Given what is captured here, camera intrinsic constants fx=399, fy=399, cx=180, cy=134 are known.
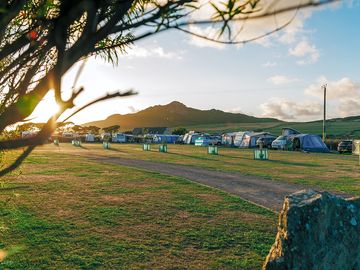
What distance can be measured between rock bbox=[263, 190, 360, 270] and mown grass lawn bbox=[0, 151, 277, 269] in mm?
1412

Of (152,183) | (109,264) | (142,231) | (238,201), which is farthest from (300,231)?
(152,183)

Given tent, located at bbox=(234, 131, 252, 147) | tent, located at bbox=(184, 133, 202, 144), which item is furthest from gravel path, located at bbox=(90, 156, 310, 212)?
tent, located at bbox=(184, 133, 202, 144)

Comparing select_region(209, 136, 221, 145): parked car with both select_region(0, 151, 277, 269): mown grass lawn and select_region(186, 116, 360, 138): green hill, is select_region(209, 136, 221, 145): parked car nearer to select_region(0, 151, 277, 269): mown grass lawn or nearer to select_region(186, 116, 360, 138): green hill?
select_region(186, 116, 360, 138): green hill

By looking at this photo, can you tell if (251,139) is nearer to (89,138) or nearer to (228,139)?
(228,139)

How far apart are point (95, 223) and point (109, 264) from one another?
2.62 metres

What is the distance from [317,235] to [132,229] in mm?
4498

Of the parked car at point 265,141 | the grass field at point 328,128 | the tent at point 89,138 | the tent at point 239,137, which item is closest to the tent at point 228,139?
the tent at point 239,137

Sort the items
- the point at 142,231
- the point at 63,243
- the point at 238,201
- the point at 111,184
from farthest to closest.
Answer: the point at 111,184, the point at 238,201, the point at 142,231, the point at 63,243

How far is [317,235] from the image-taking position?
570cm

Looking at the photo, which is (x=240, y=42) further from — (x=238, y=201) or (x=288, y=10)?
(x=238, y=201)

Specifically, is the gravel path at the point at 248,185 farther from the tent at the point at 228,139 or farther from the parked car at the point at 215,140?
the parked car at the point at 215,140

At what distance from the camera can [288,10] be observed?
6.39 ft

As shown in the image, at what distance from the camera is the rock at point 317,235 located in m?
5.60

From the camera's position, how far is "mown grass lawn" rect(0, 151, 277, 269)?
7.07m
